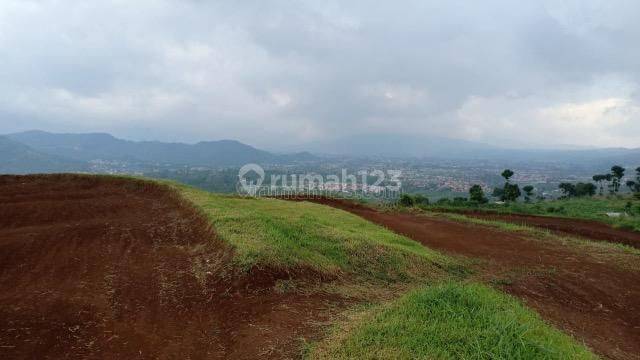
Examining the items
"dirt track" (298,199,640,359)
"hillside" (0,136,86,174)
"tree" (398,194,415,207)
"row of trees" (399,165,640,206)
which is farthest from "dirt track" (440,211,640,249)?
"hillside" (0,136,86,174)

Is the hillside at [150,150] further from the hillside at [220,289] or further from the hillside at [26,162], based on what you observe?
the hillside at [220,289]

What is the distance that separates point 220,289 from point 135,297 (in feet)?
4.41

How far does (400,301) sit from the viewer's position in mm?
6020

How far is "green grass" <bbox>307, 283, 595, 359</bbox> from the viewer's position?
450cm

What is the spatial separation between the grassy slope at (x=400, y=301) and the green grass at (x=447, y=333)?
0.03ft

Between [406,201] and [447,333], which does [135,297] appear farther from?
[406,201]

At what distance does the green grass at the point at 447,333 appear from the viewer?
4500mm

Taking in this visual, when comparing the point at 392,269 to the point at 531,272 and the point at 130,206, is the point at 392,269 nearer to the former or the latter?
the point at 531,272

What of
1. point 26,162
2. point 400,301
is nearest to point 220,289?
point 400,301

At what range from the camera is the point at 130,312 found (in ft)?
20.8

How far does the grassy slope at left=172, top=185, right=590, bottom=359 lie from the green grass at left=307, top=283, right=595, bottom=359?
0.03 ft

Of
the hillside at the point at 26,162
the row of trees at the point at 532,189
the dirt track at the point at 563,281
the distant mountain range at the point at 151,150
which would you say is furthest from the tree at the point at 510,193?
the distant mountain range at the point at 151,150

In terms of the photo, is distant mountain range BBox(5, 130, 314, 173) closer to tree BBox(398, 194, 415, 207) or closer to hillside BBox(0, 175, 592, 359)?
tree BBox(398, 194, 415, 207)

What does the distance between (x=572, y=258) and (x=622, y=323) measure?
407 centimetres
